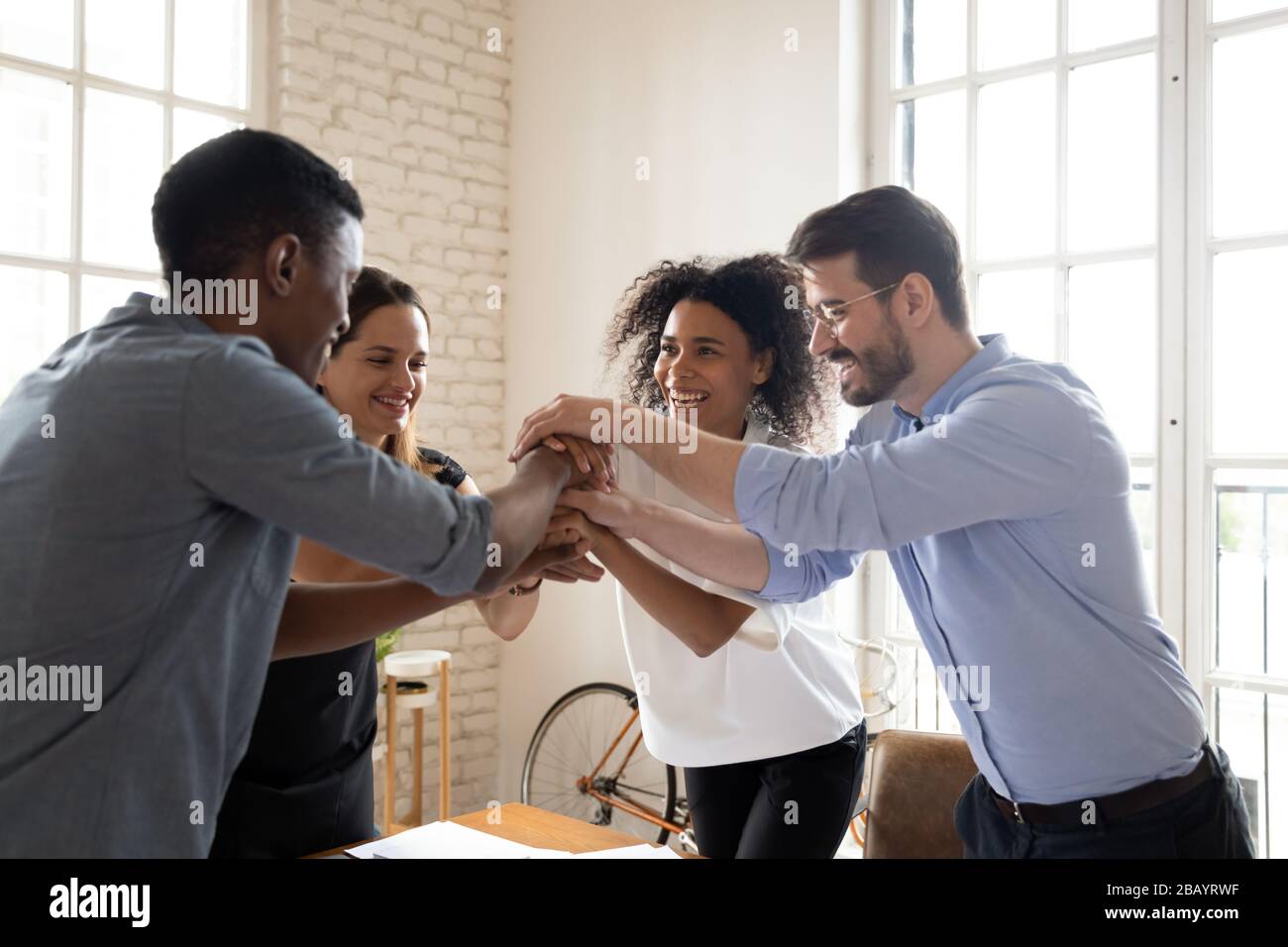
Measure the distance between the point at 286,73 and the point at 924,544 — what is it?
11.6 ft

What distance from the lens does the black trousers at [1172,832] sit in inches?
53.0

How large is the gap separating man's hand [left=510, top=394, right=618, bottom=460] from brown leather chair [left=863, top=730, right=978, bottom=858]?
0.76 metres

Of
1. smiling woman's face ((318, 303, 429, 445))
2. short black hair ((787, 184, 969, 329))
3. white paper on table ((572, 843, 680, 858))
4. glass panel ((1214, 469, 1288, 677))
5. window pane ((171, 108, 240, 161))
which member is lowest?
white paper on table ((572, 843, 680, 858))

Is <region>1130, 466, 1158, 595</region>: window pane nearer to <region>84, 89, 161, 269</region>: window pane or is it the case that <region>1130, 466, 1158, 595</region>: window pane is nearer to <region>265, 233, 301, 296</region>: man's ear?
<region>265, 233, 301, 296</region>: man's ear

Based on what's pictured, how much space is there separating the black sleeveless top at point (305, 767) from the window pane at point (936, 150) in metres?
2.63

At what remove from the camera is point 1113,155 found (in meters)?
3.23

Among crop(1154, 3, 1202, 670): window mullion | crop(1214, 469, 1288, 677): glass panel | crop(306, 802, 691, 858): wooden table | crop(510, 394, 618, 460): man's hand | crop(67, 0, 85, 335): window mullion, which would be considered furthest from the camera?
crop(67, 0, 85, 335): window mullion

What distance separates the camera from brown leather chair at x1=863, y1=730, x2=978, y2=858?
1.73 m

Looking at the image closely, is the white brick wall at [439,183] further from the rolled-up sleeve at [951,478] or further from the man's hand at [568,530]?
the rolled-up sleeve at [951,478]

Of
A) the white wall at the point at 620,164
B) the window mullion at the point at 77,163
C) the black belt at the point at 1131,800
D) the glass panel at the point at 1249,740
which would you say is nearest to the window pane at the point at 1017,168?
the white wall at the point at 620,164

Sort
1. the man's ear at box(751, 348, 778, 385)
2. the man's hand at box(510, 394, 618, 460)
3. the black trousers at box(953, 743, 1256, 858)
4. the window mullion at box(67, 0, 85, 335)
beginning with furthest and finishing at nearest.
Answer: the window mullion at box(67, 0, 85, 335) < the man's ear at box(751, 348, 778, 385) < the man's hand at box(510, 394, 618, 460) < the black trousers at box(953, 743, 1256, 858)

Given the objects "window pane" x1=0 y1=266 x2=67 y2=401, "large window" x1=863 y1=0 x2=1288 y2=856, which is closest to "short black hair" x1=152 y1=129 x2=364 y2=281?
"large window" x1=863 y1=0 x2=1288 y2=856

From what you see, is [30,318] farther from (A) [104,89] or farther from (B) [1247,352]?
(B) [1247,352]
